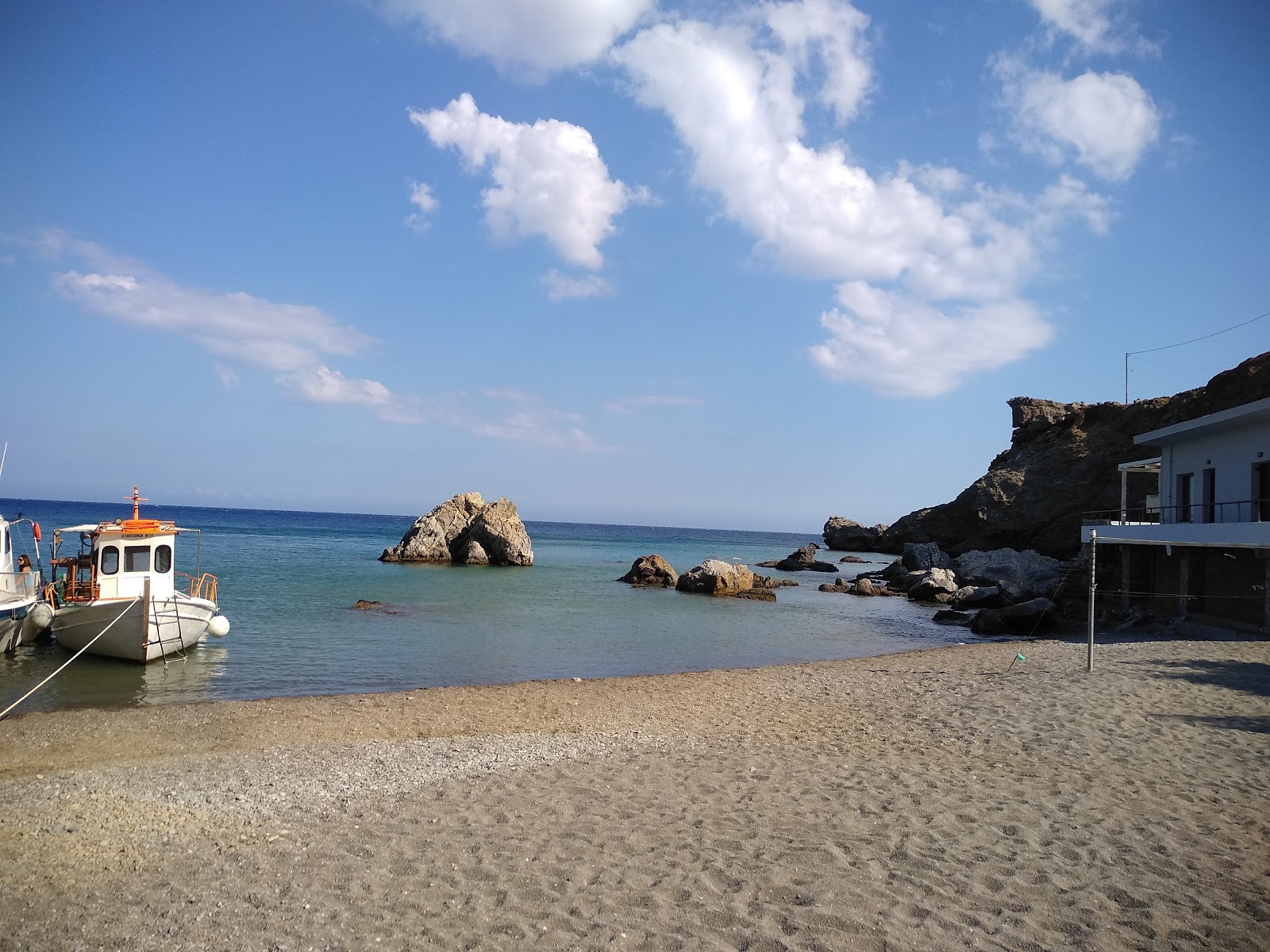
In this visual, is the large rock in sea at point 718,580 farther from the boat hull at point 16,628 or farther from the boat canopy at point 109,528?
the boat hull at point 16,628

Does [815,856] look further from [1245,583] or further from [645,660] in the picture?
[1245,583]

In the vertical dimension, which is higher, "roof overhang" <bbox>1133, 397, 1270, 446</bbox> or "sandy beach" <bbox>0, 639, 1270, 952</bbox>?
"roof overhang" <bbox>1133, 397, 1270, 446</bbox>

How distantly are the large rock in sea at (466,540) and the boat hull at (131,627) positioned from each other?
36289 mm

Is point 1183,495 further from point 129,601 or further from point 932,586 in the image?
point 129,601

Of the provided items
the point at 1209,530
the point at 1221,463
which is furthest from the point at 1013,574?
the point at 1209,530

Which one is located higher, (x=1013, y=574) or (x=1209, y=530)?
(x=1209, y=530)

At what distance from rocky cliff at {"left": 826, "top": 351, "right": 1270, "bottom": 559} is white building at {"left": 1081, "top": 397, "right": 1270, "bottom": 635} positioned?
2194cm

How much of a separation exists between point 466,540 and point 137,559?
38.2m

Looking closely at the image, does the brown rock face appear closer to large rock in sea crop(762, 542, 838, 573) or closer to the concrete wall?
large rock in sea crop(762, 542, 838, 573)

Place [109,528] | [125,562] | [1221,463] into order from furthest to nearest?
[1221,463] → [125,562] → [109,528]

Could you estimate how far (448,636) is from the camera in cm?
2402

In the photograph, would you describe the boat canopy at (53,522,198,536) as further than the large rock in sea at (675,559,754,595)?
No

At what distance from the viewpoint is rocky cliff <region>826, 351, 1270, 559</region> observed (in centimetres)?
5091

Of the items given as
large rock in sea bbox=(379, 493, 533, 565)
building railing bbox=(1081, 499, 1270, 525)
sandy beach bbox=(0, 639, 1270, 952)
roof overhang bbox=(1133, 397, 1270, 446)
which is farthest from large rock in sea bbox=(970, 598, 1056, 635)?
large rock in sea bbox=(379, 493, 533, 565)
